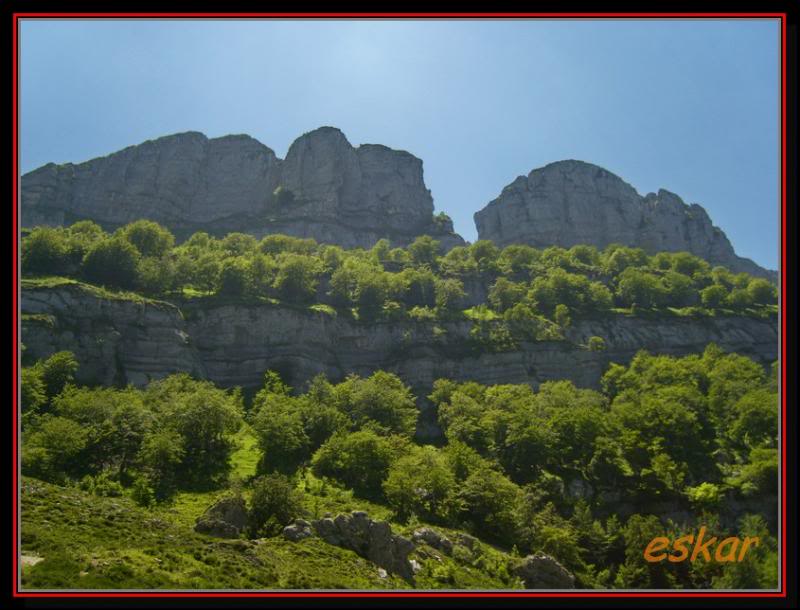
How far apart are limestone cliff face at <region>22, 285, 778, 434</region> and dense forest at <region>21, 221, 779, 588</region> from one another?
428 centimetres

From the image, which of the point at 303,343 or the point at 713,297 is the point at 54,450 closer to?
the point at 303,343

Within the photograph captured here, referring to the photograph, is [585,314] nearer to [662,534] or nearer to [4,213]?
[662,534]

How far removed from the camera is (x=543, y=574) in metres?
36.2

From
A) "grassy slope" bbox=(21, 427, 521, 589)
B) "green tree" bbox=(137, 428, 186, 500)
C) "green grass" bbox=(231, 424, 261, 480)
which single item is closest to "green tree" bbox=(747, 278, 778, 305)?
"grassy slope" bbox=(21, 427, 521, 589)

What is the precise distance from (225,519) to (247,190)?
454 feet

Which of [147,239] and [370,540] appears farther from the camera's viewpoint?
[147,239]

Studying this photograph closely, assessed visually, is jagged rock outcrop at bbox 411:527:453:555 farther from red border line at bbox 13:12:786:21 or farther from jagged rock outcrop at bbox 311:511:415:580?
red border line at bbox 13:12:786:21

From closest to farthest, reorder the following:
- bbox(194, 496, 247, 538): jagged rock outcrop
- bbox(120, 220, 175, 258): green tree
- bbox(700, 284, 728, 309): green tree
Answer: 1. bbox(194, 496, 247, 538): jagged rock outcrop
2. bbox(120, 220, 175, 258): green tree
3. bbox(700, 284, 728, 309): green tree

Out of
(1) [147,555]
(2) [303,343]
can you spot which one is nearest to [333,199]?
(2) [303,343]

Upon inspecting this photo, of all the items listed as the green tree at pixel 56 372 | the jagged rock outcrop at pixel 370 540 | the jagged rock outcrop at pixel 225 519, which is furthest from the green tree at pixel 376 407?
the green tree at pixel 56 372

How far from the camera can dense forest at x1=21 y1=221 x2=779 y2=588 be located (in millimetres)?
41312

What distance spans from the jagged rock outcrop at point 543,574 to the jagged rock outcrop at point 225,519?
18.1 metres

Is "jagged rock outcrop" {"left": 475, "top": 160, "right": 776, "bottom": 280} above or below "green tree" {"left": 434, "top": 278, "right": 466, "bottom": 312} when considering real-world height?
above

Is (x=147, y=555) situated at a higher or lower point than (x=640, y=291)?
lower
